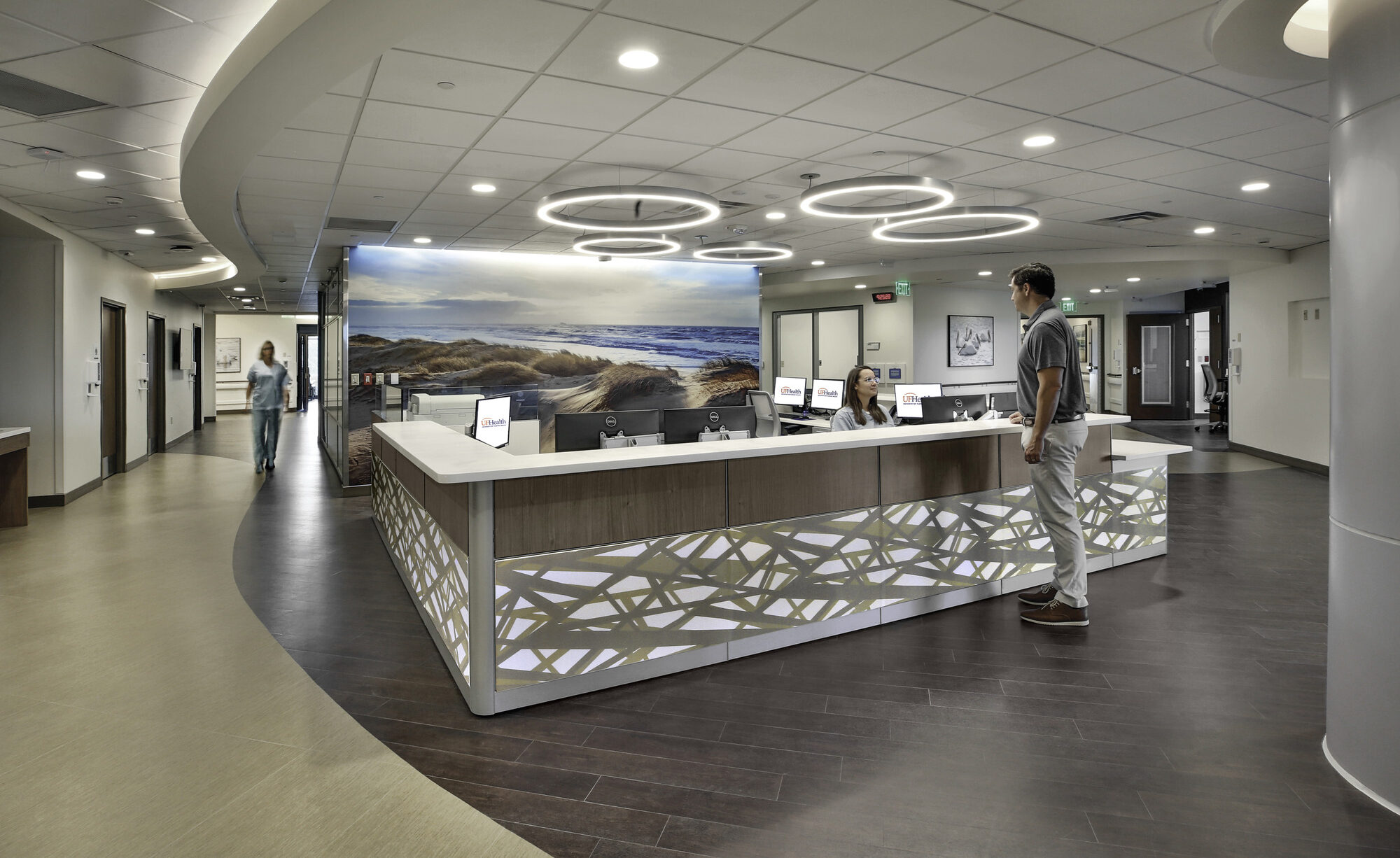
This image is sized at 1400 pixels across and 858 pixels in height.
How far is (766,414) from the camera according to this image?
30.0 ft

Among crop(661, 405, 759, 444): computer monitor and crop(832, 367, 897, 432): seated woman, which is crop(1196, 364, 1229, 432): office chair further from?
crop(661, 405, 759, 444): computer monitor

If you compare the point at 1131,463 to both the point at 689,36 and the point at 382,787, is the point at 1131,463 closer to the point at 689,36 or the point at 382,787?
the point at 689,36

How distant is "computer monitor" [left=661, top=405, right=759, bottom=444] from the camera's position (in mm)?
5250

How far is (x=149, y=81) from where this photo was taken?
409 centimetres

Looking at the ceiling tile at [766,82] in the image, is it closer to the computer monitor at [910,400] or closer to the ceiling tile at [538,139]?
the ceiling tile at [538,139]

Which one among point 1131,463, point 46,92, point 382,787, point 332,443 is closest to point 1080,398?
point 1131,463

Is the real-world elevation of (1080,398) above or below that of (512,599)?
above

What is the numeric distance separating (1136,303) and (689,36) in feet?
58.8

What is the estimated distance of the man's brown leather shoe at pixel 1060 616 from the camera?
407cm

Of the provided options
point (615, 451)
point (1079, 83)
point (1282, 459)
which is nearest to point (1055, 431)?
point (1079, 83)

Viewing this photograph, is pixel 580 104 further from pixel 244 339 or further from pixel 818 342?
pixel 244 339

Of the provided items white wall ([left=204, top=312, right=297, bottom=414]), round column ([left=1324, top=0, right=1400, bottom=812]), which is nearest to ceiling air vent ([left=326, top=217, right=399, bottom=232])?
round column ([left=1324, top=0, right=1400, bottom=812])

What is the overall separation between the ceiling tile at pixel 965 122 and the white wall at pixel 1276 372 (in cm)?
771

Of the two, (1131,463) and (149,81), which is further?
(1131,463)
